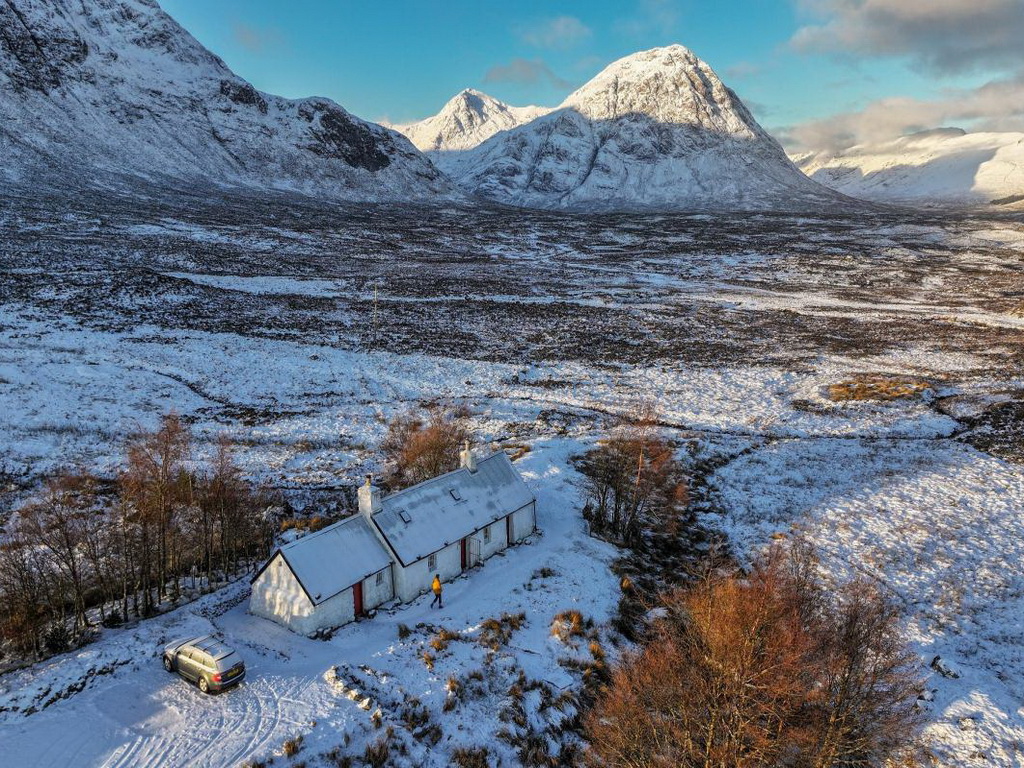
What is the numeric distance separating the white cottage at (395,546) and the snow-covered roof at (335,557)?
4 cm

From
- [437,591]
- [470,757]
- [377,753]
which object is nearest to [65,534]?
[377,753]

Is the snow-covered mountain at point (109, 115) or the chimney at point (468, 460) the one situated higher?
the snow-covered mountain at point (109, 115)

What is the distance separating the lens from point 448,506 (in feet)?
90.7

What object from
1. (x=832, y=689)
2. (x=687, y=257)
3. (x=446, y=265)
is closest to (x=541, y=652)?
(x=832, y=689)

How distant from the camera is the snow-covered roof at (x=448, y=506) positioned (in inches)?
1002

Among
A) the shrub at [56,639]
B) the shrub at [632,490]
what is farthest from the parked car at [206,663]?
the shrub at [632,490]

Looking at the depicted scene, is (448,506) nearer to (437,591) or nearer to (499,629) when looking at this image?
(437,591)

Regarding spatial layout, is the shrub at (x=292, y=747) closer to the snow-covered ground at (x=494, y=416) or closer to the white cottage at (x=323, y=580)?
the snow-covered ground at (x=494, y=416)

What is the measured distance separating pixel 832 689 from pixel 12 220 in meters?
131

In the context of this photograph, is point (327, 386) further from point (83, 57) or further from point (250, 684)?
point (83, 57)

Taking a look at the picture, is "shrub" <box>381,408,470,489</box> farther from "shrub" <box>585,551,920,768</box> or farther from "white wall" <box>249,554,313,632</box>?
"shrub" <box>585,551,920,768</box>

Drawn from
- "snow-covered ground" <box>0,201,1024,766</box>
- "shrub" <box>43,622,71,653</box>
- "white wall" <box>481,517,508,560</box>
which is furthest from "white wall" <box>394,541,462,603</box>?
"shrub" <box>43,622,71,653</box>

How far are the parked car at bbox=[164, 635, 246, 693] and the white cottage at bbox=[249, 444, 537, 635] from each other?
339cm

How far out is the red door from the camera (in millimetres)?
23656
